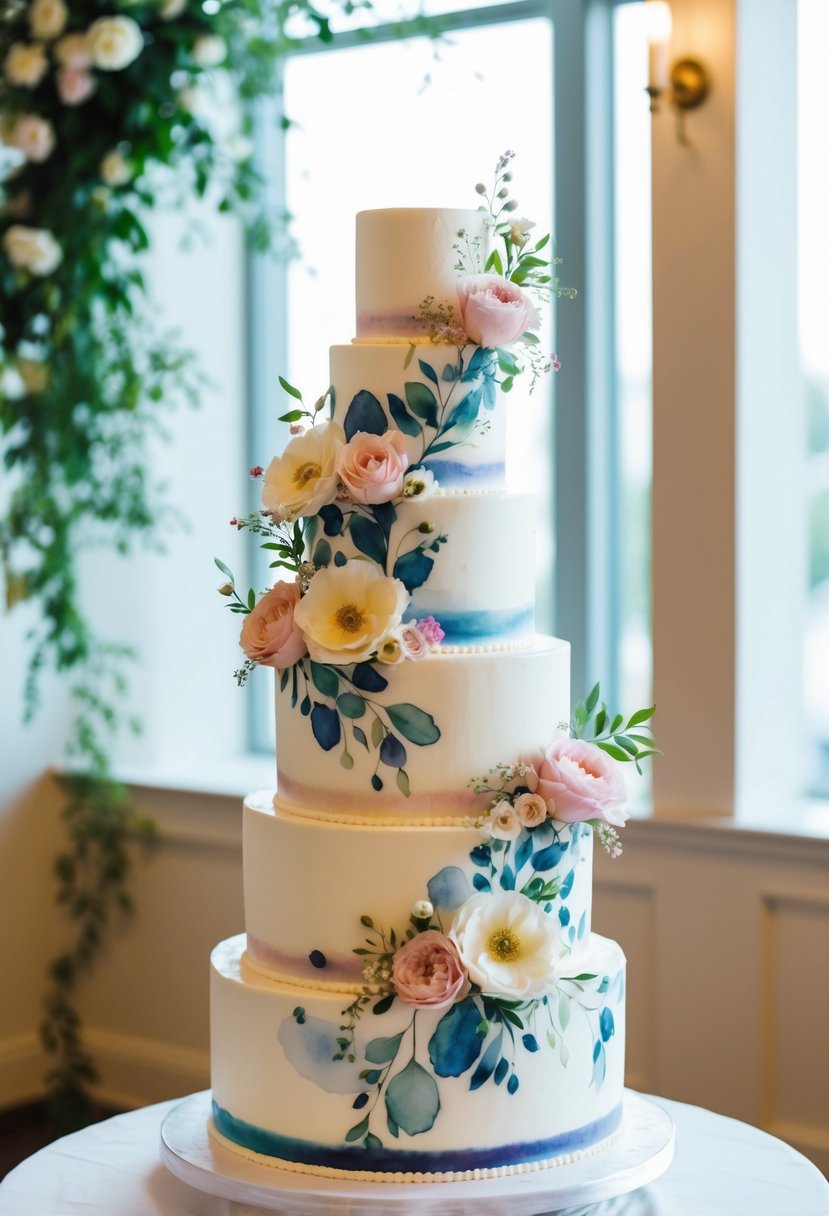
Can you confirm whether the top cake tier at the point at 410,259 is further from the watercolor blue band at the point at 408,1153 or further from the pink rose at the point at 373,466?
the watercolor blue band at the point at 408,1153

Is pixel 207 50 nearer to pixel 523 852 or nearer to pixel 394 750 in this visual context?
pixel 394 750

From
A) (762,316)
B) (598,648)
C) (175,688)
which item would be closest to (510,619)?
(762,316)

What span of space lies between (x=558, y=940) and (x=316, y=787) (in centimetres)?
33

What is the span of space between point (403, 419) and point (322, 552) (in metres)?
0.19

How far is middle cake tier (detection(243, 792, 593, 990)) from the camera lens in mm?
1721

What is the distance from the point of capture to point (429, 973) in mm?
1673

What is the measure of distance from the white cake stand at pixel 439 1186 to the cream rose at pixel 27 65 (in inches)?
86.8

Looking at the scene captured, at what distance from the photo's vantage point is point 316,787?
179 cm

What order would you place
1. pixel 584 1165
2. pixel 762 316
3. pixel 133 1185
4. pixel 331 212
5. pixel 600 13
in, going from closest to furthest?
pixel 584 1165 → pixel 133 1185 → pixel 762 316 → pixel 600 13 → pixel 331 212

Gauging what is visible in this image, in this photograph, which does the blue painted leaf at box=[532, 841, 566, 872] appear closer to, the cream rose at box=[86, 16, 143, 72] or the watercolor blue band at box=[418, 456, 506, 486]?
the watercolor blue band at box=[418, 456, 506, 486]

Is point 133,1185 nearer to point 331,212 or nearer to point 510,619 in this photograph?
point 510,619

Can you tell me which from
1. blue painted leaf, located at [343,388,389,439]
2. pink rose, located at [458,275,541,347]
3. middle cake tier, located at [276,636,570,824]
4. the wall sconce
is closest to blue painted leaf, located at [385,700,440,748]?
middle cake tier, located at [276,636,570,824]

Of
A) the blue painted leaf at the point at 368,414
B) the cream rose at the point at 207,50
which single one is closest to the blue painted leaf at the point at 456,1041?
the blue painted leaf at the point at 368,414

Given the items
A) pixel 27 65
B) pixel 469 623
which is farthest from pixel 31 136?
pixel 469 623
